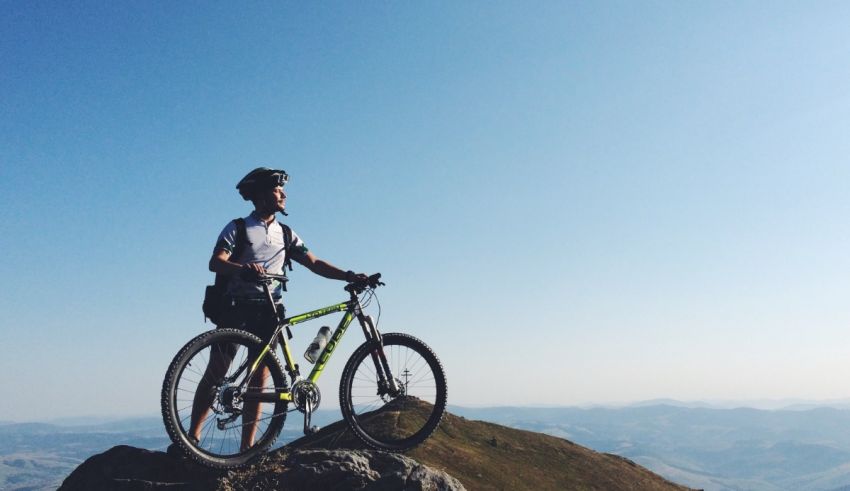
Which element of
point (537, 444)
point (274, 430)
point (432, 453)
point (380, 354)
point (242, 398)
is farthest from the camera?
point (537, 444)

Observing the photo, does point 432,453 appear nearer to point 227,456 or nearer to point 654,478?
point 227,456

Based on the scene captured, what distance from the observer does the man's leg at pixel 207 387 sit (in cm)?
819

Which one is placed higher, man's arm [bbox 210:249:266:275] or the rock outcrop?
man's arm [bbox 210:249:266:275]

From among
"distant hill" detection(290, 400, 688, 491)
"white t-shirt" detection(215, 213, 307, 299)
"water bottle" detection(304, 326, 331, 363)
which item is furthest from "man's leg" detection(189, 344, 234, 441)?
"distant hill" detection(290, 400, 688, 491)

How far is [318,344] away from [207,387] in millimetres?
1810

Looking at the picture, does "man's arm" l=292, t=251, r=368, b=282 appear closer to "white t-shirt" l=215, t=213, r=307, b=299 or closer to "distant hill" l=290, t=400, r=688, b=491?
"white t-shirt" l=215, t=213, r=307, b=299

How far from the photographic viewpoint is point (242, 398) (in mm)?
8273

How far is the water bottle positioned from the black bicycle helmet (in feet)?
8.88

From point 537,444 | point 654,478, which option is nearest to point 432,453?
point 537,444

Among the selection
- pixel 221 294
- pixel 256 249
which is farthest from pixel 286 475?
pixel 256 249

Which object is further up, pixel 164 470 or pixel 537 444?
pixel 164 470

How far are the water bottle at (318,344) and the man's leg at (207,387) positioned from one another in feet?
4.21

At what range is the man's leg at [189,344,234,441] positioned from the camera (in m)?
8.19

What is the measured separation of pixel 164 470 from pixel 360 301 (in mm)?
4594
